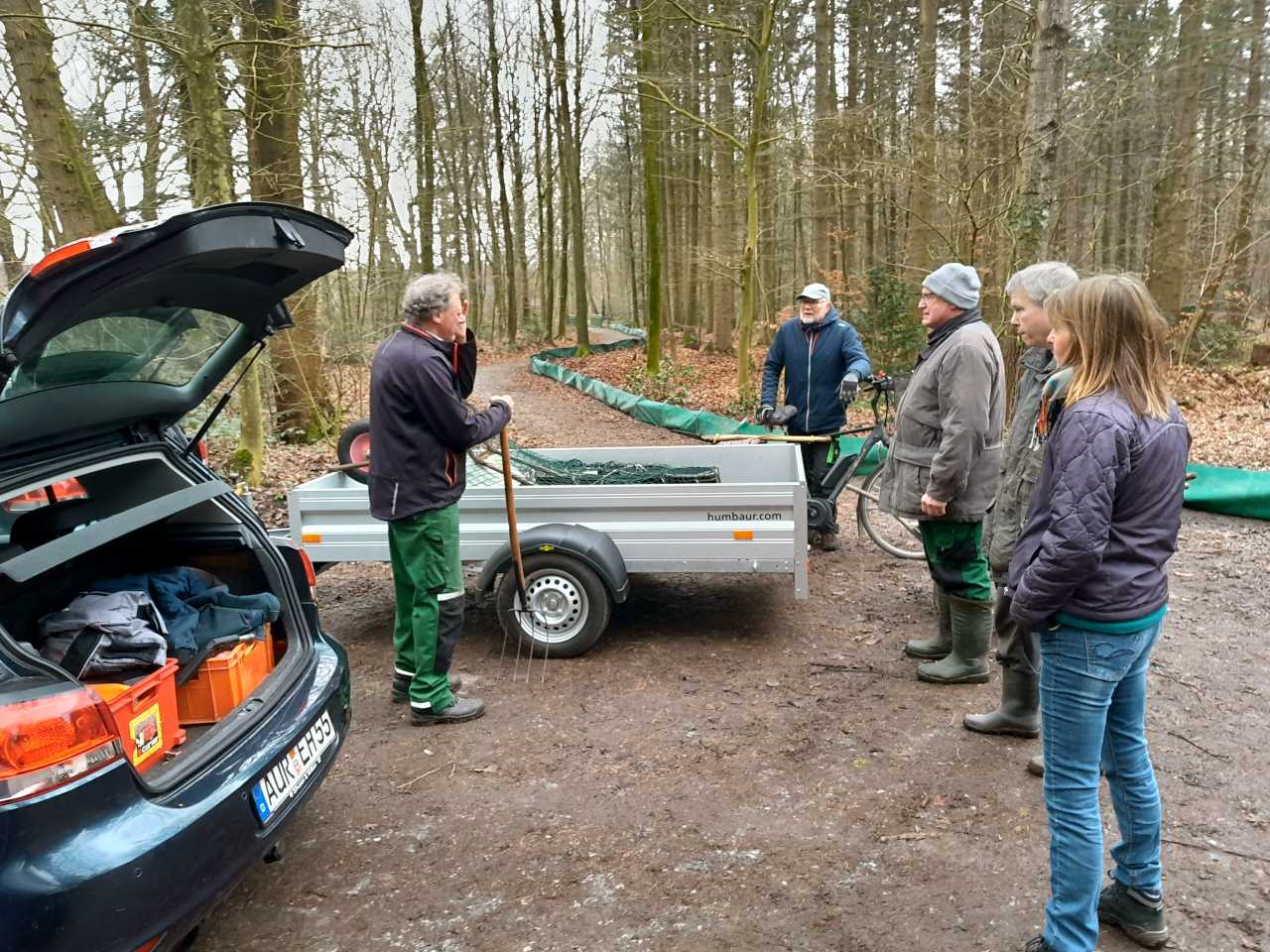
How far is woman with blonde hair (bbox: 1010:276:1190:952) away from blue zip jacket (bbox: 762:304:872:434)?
13.4 ft

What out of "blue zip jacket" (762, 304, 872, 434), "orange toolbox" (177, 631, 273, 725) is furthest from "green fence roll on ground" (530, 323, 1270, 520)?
"orange toolbox" (177, 631, 273, 725)

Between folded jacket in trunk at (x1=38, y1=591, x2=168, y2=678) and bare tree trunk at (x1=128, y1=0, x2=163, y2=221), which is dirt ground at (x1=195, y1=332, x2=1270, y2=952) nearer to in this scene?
folded jacket in trunk at (x1=38, y1=591, x2=168, y2=678)

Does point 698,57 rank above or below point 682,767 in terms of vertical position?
above

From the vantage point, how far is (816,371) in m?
6.56

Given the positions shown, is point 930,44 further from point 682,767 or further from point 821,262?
point 682,767

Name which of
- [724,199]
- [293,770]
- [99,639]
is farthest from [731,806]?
[724,199]

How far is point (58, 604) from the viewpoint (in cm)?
318

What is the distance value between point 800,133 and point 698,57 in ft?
25.9

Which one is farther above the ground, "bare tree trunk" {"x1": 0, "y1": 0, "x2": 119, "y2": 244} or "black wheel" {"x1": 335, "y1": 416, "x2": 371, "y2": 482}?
"bare tree trunk" {"x1": 0, "y1": 0, "x2": 119, "y2": 244}

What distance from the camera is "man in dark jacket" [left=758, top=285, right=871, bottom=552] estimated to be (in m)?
6.50

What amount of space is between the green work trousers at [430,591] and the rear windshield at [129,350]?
1.11m

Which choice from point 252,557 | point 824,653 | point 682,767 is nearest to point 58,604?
point 252,557

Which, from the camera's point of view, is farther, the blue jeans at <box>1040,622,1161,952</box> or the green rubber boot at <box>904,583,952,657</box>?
the green rubber boot at <box>904,583,952,657</box>

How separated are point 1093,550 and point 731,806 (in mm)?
1792
